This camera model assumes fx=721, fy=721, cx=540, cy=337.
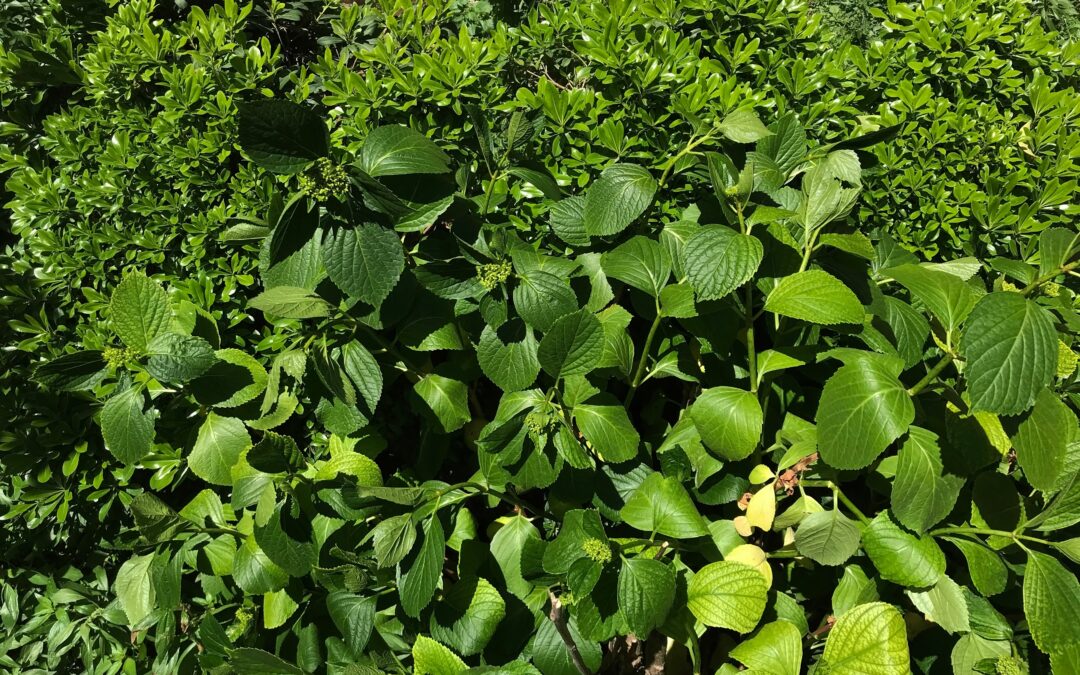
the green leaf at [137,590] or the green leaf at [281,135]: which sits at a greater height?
the green leaf at [281,135]

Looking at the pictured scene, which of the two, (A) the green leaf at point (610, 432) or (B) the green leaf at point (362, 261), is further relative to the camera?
(A) the green leaf at point (610, 432)

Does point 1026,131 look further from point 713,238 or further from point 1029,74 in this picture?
point 713,238

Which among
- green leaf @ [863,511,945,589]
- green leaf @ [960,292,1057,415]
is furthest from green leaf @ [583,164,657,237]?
green leaf @ [863,511,945,589]

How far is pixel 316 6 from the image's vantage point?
286 centimetres

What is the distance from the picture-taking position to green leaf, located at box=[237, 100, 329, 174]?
1411mm

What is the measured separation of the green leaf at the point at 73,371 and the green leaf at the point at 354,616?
0.84 m

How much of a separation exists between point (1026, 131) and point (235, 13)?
8.33ft

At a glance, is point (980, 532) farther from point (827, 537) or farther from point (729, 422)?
point (729, 422)

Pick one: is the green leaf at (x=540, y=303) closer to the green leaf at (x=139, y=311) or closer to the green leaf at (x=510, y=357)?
the green leaf at (x=510, y=357)

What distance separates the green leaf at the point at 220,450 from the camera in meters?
1.95

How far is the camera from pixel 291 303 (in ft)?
5.35

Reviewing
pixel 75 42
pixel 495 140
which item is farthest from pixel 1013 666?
pixel 75 42

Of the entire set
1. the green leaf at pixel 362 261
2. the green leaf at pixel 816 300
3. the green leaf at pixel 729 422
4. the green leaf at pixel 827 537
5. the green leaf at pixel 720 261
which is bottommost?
the green leaf at pixel 827 537

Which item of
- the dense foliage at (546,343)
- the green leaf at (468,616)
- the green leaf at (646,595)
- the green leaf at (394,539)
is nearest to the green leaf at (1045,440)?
the dense foliage at (546,343)
